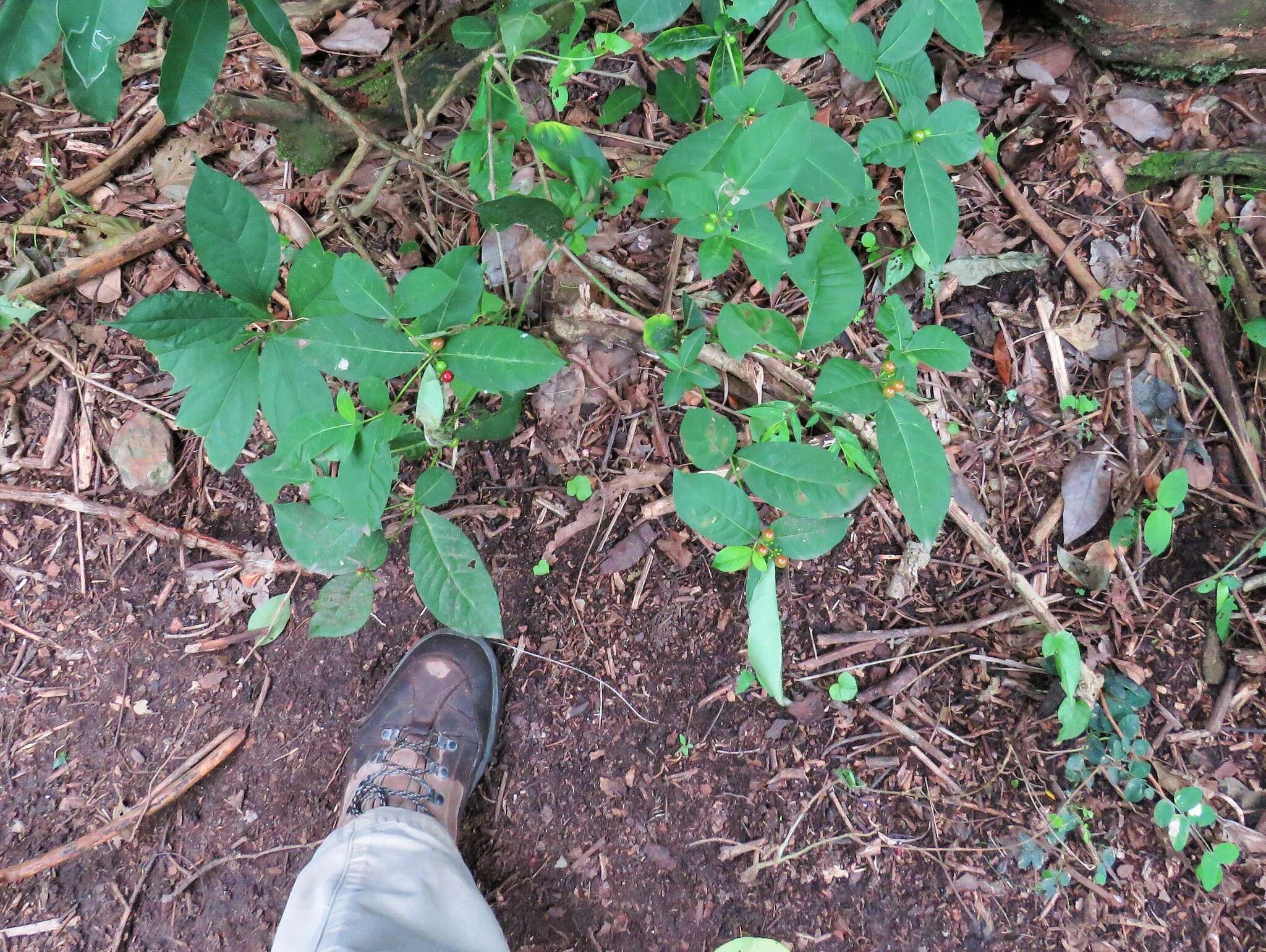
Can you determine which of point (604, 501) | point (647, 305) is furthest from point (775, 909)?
point (647, 305)

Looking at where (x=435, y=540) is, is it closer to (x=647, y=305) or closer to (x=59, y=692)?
(x=647, y=305)

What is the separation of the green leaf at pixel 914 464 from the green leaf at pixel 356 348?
89 cm

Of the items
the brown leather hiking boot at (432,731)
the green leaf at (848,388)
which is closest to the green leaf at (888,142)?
the green leaf at (848,388)

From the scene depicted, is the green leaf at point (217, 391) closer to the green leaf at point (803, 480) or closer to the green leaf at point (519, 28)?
the green leaf at point (519, 28)

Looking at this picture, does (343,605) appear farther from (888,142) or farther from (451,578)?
(888,142)

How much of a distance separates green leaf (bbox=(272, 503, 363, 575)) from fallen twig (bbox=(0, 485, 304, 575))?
69cm

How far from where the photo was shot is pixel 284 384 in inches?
54.6

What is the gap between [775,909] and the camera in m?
2.02

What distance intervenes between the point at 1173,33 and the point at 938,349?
1444 mm

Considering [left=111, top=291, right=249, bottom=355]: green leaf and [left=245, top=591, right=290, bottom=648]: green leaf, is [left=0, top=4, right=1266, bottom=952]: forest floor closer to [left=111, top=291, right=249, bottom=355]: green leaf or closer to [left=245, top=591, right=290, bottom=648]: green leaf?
[left=245, top=591, right=290, bottom=648]: green leaf

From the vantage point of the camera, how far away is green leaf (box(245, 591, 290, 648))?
7.07ft

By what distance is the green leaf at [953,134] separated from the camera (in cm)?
143

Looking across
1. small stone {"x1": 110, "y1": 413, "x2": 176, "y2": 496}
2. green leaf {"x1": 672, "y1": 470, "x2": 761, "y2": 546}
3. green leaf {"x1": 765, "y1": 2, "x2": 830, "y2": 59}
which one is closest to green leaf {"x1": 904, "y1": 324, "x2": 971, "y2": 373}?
green leaf {"x1": 672, "y1": 470, "x2": 761, "y2": 546}

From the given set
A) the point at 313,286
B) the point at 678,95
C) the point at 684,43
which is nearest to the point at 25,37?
the point at 313,286
